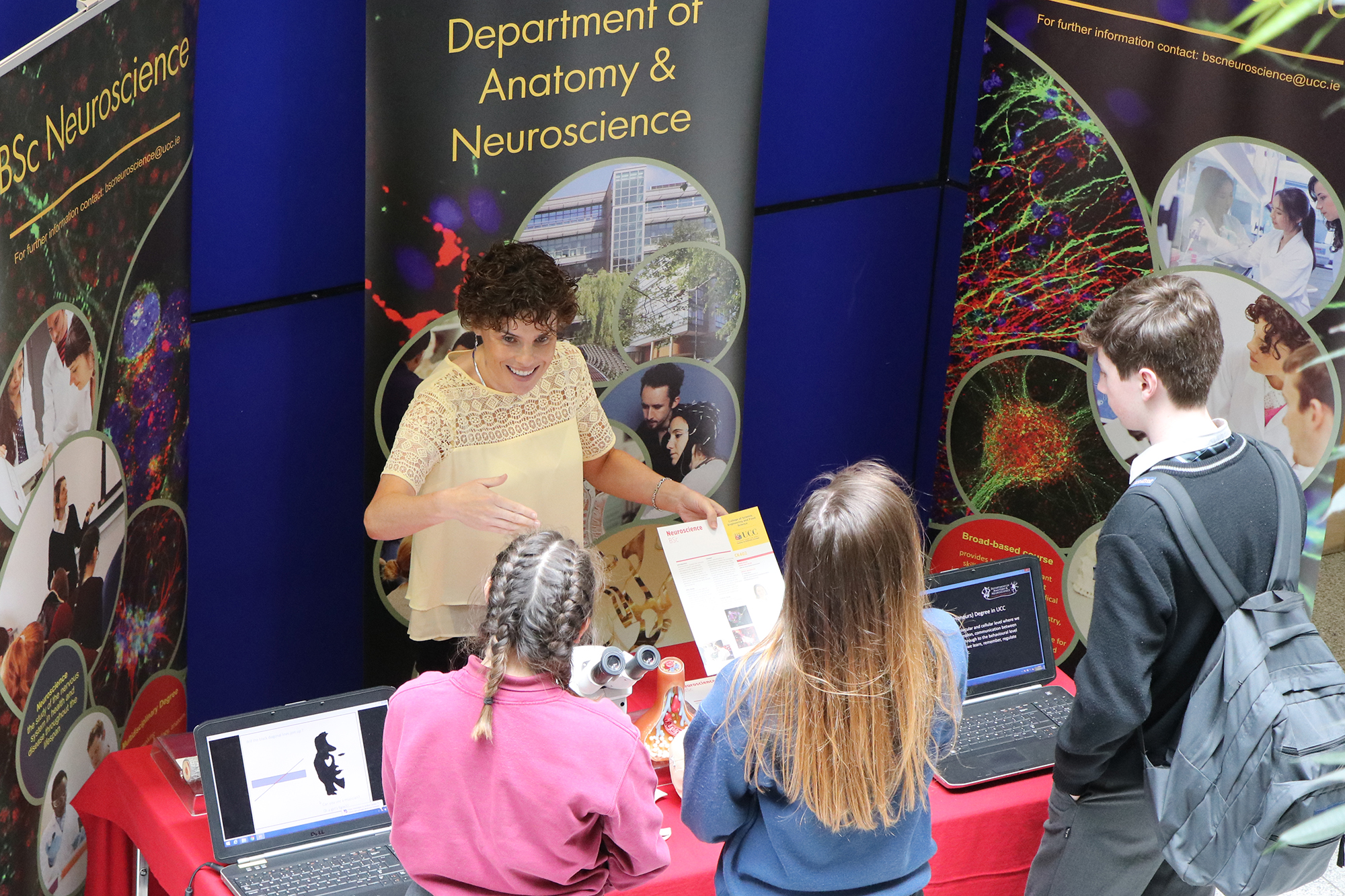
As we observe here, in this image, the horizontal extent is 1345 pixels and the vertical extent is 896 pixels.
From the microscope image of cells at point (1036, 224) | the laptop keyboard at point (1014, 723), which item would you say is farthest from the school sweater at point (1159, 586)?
the microscope image of cells at point (1036, 224)

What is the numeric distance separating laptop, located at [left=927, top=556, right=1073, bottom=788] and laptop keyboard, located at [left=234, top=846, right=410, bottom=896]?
1.17 m

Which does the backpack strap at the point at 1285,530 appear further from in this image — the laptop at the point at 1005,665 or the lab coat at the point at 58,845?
the lab coat at the point at 58,845

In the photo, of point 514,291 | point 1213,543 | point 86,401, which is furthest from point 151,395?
point 1213,543

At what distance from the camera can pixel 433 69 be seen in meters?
2.82

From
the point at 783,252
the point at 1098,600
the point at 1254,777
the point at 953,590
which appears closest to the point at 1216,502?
the point at 1098,600

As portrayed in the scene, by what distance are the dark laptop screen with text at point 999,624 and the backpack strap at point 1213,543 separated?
0.69 metres

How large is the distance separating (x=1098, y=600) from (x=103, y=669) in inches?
80.4

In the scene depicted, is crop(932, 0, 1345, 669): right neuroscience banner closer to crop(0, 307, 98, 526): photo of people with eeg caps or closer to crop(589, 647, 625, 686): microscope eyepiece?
crop(589, 647, 625, 686): microscope eyepiece

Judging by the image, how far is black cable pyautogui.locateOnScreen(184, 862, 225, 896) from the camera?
2.35 metres

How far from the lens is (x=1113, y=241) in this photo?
3.65 meters

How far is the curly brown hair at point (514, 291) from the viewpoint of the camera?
2.73 m

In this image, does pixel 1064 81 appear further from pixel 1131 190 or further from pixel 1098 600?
pixel 1098 600

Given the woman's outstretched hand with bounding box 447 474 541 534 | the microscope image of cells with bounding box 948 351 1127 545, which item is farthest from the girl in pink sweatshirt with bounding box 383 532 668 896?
the microscope image of cells with bounding box 948 351 1127 545

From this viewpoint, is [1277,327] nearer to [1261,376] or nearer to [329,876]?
[1261,376]
